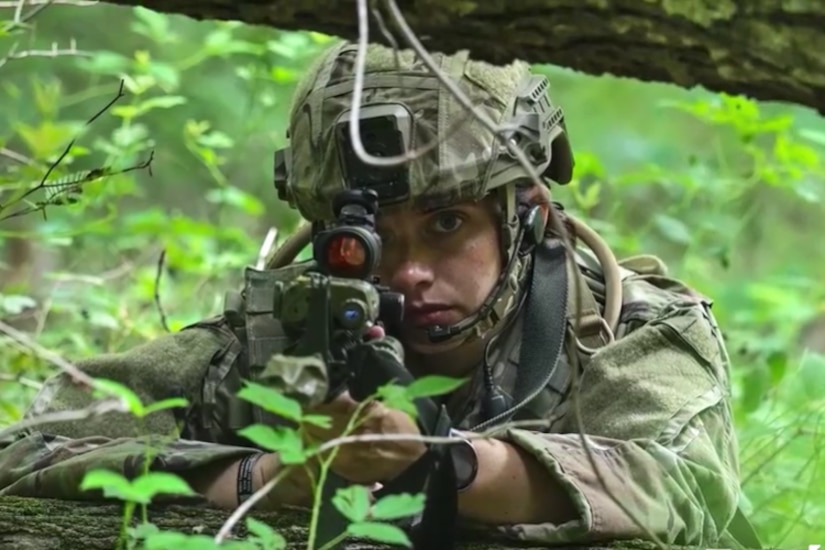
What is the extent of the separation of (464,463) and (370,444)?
0.25 m

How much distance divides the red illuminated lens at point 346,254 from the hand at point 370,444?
28 centimetres

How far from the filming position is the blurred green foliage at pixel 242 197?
14.6 ft

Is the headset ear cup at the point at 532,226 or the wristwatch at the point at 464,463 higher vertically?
the headset ear cup at the point at 532,226

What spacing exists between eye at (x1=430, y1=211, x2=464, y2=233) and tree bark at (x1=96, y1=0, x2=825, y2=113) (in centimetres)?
101

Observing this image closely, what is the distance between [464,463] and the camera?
268cm

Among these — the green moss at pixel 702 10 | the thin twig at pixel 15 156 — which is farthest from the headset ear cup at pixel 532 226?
the thin twig at pixel 15 156

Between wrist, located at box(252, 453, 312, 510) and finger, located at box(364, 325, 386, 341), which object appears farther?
wrist, located at box(252, 453, 312, 510)

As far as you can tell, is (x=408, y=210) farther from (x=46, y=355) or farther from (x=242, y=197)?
(x=242, y=197)

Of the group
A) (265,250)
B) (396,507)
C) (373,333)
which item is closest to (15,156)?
(265,250)

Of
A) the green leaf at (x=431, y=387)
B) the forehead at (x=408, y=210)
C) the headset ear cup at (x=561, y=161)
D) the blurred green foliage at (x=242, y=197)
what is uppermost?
the headset ear cup at (x=561, y=161)

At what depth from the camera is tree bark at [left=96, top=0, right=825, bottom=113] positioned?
2.03m

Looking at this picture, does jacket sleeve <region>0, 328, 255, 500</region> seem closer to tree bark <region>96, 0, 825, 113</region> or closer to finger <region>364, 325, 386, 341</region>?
finger <region>364, 325, 386, 341</region>

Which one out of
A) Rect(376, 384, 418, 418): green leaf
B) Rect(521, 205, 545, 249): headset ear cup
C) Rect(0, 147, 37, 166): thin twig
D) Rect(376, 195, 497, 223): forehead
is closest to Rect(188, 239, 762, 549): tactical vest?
Rect(521, 205, 545, 249): headset ear cup

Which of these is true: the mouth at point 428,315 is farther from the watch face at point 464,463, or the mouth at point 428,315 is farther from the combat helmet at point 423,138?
the watch face at point 464,463
